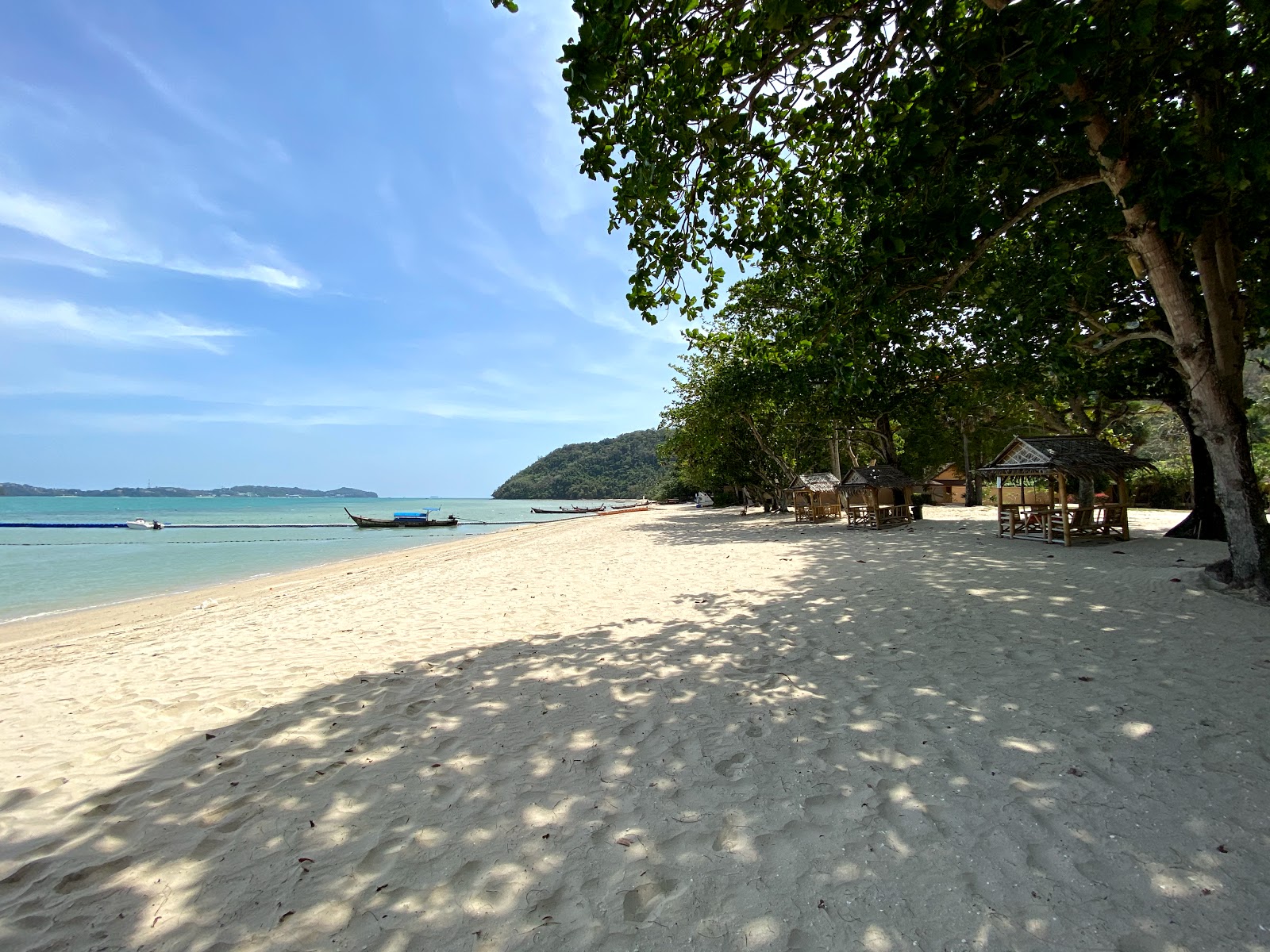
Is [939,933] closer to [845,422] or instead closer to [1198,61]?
[1198,61]

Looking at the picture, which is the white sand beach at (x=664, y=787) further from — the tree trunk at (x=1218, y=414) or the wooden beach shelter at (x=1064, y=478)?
the wooden beach shelter at (x=1064, y=478)

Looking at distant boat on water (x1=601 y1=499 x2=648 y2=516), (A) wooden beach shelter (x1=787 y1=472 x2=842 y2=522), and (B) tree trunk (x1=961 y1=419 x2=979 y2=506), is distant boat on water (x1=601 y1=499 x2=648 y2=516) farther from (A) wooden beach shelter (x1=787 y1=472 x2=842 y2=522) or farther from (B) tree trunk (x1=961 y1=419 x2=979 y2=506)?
(A) wooden beach shelter (x1=787 y1=472 x2=842 y2=522)

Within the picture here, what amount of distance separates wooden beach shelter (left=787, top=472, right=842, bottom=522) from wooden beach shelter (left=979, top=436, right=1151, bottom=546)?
8.81 m

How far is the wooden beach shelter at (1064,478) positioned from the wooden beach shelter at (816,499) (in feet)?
28.9

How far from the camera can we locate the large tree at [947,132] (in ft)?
14.7

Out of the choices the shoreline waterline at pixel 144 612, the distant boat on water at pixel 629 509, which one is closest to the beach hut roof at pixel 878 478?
the shoreline waterline at pixel 144 612

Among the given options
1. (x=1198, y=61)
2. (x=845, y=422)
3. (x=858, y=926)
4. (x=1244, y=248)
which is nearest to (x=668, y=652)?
(x=858, y=926)

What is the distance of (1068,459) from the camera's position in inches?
492

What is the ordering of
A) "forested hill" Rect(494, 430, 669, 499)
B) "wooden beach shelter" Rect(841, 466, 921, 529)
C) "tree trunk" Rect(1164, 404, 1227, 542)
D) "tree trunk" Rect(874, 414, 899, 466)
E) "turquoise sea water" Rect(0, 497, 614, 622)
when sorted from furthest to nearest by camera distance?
"forested hill" Rect(494, 430, 669, 499) → "tree trunk" Rect(874, 414, 899, 466) → "wooden beach shelter" Rect(841, 466, 921, 529) → "turquoise sea water" Rect(0, 497, 614, 622) → "tree trunk" Rect(1164, 404, 1227, 542)

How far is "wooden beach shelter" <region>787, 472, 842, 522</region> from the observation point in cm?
2273

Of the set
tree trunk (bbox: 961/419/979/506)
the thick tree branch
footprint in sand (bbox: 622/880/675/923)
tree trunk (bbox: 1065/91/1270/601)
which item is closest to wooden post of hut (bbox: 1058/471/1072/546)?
tree trunk (bbox: 1065/91/1270/601)

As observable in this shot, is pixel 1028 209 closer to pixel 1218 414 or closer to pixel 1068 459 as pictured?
pixel 1218 414

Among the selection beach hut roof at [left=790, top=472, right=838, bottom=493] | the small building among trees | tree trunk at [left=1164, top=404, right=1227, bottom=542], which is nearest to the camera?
tree trunk at [left=1164, top=404, right=1227, bottom=542]

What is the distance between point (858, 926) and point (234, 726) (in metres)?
4.11
